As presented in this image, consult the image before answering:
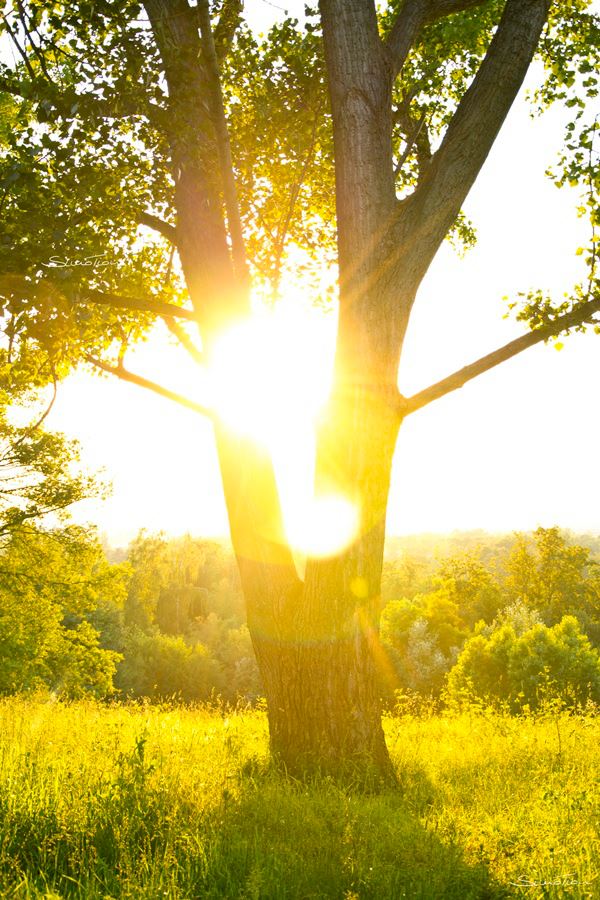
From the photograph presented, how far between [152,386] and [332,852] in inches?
179

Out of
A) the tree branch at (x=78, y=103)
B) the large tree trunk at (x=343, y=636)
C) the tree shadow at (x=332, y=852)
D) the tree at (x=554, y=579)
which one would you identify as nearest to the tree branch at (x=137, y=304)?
the tree branch at (x=78, y=103)

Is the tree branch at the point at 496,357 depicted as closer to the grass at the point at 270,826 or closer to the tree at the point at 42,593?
the grass at the point at 270,826

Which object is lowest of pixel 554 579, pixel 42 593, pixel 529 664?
pixel 529 664

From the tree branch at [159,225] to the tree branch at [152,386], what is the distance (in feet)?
4.71

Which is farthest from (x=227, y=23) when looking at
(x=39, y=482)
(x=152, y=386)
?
(x=39, y=482)

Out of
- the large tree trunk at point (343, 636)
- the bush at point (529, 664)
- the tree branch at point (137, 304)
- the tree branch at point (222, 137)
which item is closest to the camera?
the tree branch at point (222, 137)

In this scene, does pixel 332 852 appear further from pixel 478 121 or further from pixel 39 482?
pixel 39 482

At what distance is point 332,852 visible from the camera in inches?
128

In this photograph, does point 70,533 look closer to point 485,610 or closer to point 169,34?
point 169,34

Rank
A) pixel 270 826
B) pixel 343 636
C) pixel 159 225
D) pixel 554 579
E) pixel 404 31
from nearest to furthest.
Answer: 1. pixel 270 826
2. pixel 343 636
3. pixel 404 31
4. pixel 159 225
5. pixel 554 579

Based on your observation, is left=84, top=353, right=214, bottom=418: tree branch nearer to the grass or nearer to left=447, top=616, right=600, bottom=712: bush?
the grass

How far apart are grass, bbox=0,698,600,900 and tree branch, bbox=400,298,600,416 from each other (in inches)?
117

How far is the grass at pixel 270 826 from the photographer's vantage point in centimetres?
292

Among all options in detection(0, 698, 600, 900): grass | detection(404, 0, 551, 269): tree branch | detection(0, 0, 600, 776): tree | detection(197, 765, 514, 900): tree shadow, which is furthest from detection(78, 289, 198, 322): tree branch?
detection(197, 765, 514, 900): tree shadow
